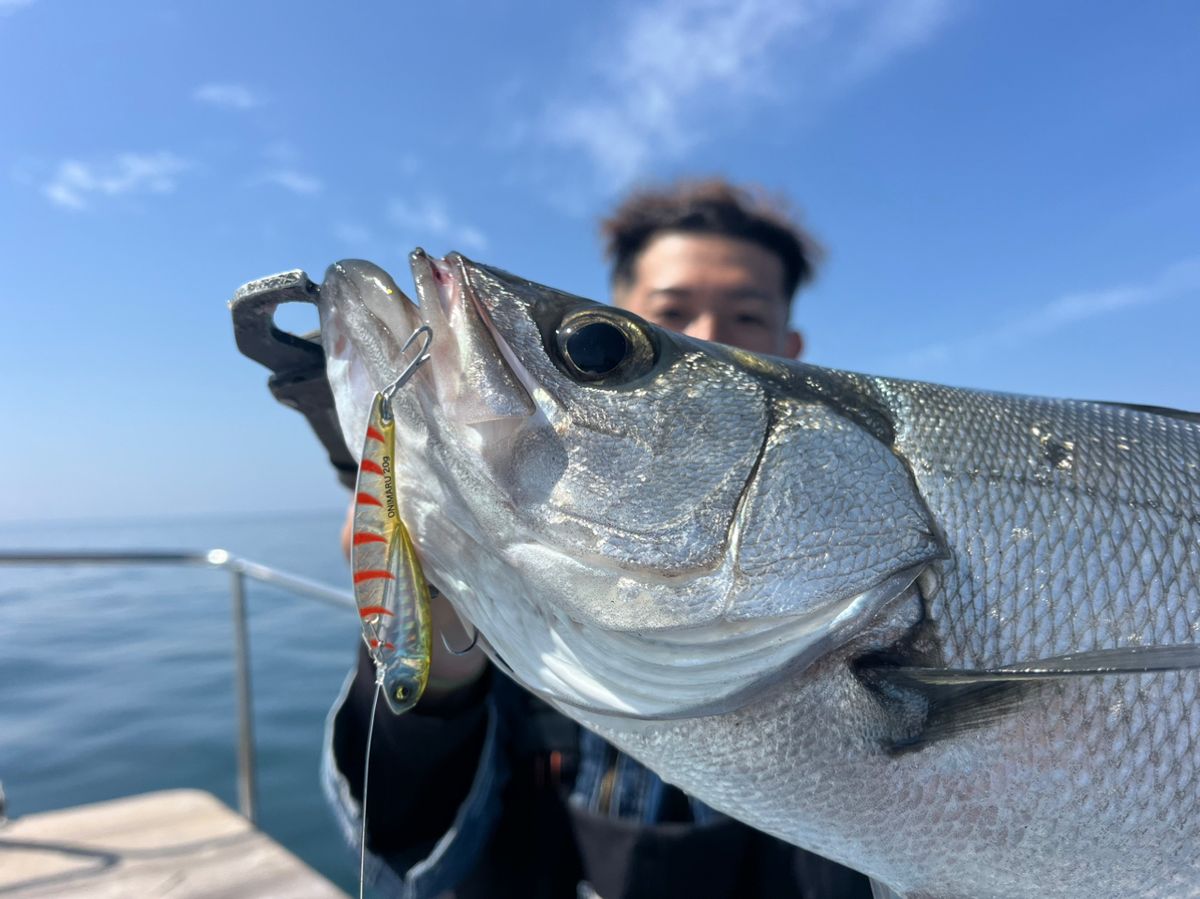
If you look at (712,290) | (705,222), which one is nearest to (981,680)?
(712,290)

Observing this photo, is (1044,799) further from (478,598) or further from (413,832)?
(413,832)

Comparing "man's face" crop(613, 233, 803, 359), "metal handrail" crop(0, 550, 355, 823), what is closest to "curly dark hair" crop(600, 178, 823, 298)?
"man's face" crop(613, 233, 803, 359)

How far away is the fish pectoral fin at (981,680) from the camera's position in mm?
803

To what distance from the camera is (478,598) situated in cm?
88

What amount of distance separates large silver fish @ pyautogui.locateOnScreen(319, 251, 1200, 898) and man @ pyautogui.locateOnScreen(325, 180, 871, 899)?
0.49 metres

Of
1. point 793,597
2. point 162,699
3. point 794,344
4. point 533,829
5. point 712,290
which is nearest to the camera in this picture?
point 793,597

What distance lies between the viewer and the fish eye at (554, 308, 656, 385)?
880 millimetres

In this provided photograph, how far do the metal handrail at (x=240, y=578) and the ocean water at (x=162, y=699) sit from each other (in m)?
0.29

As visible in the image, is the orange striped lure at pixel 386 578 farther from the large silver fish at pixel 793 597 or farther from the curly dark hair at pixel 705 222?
the curly dark hair at pixel 705 222

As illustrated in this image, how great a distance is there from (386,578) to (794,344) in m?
2.04

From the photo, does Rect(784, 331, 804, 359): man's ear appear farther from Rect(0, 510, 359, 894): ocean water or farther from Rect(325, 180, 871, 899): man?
Rect(0, 510, 359, 894): ocean water

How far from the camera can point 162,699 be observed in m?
5.95

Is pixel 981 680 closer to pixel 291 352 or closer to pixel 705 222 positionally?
pixel 291 352

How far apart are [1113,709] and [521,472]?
0.80m
